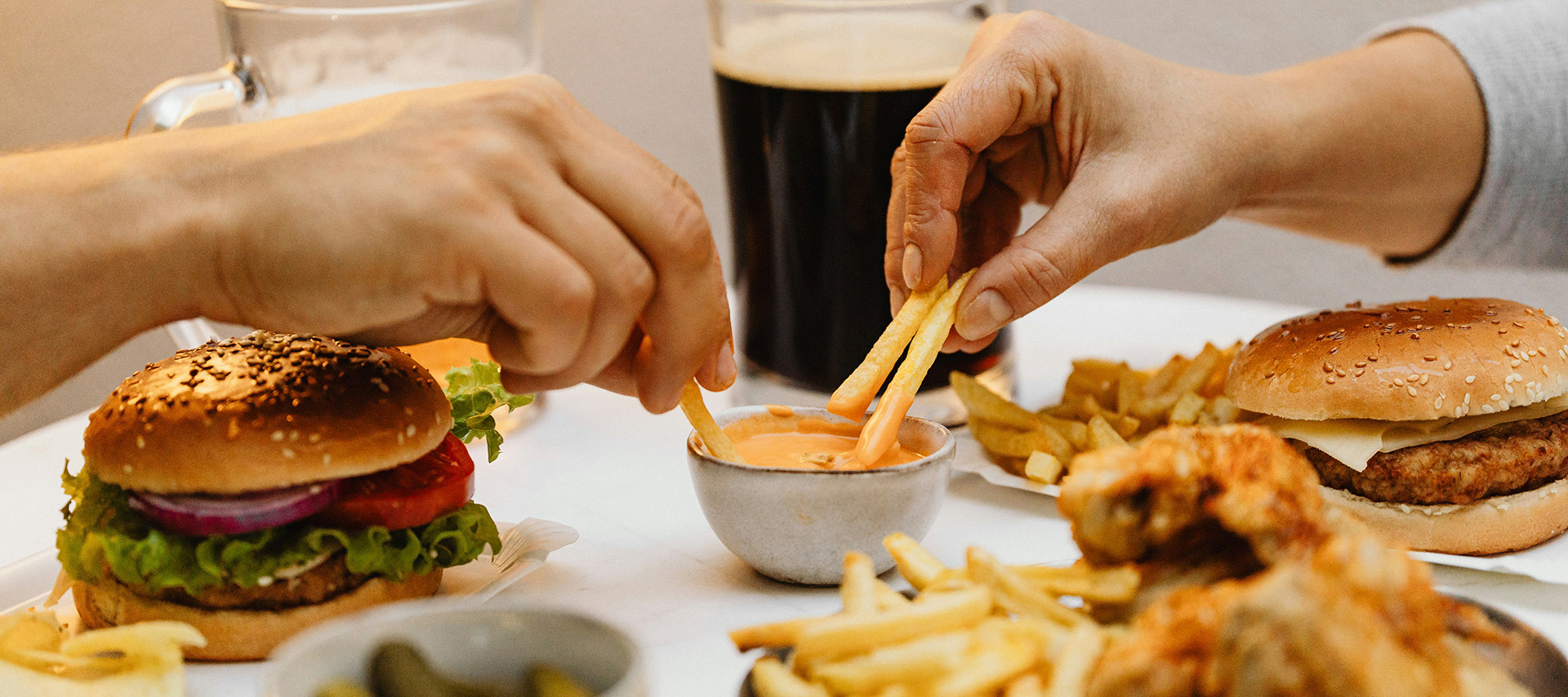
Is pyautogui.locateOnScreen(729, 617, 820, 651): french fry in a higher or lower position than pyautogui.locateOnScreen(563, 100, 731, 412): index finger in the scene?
lower

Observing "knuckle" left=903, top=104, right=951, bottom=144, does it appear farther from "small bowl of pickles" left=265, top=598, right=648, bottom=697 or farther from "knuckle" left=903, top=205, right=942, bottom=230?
"small bowl of pickles" left=265, top=598, right=648, bottom=697

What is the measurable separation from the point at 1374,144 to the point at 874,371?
128cm

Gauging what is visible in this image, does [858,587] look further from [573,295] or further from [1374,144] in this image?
[1374,144]

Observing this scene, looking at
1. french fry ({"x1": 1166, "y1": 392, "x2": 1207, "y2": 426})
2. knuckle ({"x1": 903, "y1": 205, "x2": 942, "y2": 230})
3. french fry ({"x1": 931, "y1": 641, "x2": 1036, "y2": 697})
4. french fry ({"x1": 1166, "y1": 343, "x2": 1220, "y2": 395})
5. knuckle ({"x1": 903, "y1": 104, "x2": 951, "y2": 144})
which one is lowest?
french fry ({"x1": 1166, "y1": 392, "x2": 1207, "y2": 426})

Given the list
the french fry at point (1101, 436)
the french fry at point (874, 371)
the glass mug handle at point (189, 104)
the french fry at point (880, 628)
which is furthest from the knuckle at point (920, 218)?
the glass mug handle at point (189, 104)

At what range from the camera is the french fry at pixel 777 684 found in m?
0.98

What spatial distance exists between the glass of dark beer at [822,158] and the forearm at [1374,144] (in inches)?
22.7

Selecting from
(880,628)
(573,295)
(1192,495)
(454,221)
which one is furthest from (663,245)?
(1192,495)

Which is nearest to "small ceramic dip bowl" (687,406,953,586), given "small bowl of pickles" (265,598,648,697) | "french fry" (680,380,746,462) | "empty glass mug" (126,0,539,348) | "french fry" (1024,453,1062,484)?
"french fry" (680,380,746,462)

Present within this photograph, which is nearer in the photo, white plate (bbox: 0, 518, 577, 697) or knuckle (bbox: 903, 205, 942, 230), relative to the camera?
white plate (bbox: 0, 518, 577, 697)

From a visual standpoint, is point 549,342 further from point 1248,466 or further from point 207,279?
point 1248,466

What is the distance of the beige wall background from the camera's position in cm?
326

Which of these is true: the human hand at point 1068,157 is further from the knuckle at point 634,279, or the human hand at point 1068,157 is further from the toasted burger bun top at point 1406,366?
the knuckle at point 634,279

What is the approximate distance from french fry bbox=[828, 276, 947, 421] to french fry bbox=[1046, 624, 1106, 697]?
2.15 feet
